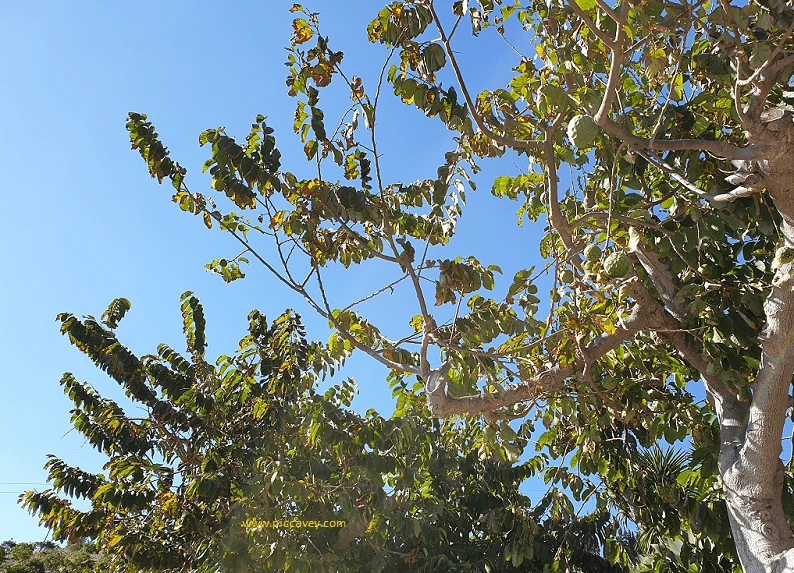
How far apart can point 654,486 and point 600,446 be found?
1.56 feet

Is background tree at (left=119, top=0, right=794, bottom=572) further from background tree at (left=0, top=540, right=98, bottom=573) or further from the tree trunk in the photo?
background tree at (left=0, top=540, right=98, bottom=573)

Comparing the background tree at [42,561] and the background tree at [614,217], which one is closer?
the background tree at [614,217]

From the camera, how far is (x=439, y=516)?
730 cm

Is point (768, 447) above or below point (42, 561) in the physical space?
below

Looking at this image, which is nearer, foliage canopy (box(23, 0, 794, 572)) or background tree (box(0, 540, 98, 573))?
foliage canopy (box(23, 0, 794, 572))

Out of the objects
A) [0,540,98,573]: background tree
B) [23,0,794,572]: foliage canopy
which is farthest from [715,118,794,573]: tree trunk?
[0,540,98,573]: background tree

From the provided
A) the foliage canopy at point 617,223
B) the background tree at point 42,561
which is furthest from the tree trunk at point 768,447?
the background tree at point 42,561

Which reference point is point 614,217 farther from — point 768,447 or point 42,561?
point 42,561

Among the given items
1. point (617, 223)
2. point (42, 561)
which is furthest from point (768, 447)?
point (42, 561)

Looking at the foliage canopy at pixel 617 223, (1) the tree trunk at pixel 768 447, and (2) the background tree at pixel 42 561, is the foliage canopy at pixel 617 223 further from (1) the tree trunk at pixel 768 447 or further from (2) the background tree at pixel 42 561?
(2) the background tree at pixel 42 561

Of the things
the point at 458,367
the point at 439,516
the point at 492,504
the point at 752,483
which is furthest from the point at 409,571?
the point at 752,483

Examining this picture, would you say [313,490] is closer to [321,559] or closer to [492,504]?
[321,559]

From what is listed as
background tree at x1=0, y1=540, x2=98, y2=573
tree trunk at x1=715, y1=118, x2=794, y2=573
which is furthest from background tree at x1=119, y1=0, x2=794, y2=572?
background tree at x1=0, y1=540, x2=98, y2=573

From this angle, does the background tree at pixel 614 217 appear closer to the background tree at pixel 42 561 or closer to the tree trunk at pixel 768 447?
the tree trunk at pixel 768 447
